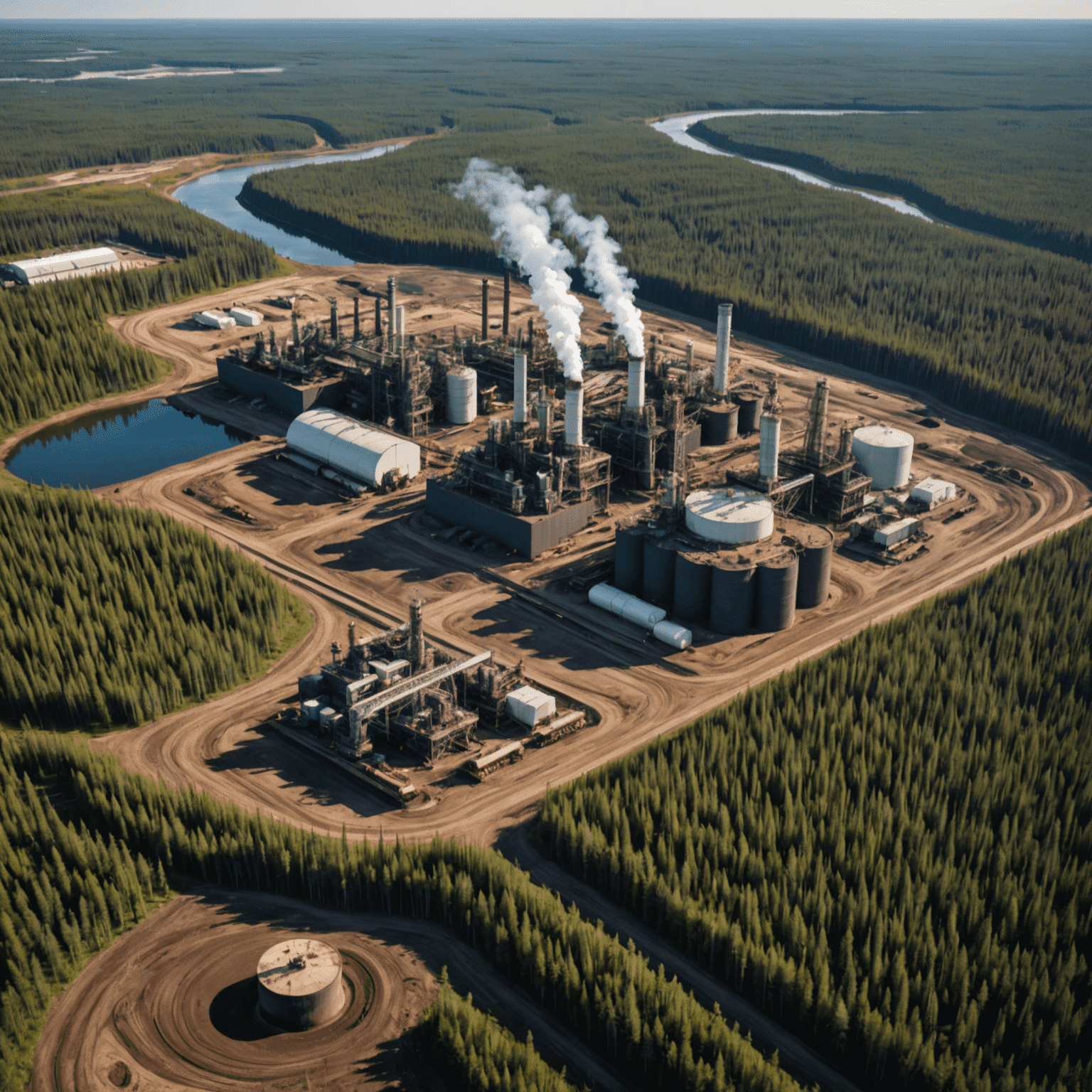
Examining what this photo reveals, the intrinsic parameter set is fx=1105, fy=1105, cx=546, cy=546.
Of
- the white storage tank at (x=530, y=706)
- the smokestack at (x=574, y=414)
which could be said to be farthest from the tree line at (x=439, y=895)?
the smokestack at (x=574, y=414)

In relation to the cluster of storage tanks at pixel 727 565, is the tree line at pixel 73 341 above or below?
above

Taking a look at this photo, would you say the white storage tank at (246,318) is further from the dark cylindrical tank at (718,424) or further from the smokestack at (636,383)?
the dark cylindrical tank at (718,424)

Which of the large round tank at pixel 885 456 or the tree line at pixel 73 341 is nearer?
the large round tank at pixel 885 456

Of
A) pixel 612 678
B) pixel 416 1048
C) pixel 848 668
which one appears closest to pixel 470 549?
pixel 612 678

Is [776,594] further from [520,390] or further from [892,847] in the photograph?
[520,390]

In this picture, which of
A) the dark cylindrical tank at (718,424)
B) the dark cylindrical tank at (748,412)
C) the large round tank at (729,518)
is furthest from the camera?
the dark cylindrical tank at (748,412)

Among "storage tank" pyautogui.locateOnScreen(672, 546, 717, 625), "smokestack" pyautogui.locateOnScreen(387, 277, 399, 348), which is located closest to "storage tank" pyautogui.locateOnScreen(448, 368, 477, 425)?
"smokestack" pyautogui.locateOnScreen(387, 277, 399, 348)

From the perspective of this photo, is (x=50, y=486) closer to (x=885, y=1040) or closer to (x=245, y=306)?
(x=245, y=306)
